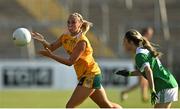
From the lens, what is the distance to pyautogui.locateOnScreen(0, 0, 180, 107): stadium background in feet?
83.7

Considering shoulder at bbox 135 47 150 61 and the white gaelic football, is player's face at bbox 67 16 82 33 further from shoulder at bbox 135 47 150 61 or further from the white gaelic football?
shoulder at bbox 135 47 150 61

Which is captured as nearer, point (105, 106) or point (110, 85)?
point (105, 106)

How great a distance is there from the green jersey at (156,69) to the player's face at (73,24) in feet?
3.69

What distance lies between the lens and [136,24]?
27.8m

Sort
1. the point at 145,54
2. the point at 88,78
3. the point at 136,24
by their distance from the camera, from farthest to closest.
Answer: the point at 136,24, the point at 88,78, the point at 145,54

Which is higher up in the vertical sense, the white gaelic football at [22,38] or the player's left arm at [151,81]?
the white gaelic football at [22,38]

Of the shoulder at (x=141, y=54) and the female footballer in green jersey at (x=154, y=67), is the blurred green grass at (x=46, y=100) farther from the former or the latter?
the shoulder at (x=141, y=54)

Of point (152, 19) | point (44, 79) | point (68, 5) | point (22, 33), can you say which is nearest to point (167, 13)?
point (152, 19)

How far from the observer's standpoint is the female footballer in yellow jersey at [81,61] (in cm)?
1041

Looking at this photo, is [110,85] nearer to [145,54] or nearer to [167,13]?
[167,13]

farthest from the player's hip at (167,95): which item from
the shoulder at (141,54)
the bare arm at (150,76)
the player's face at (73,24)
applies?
the player's face at (73,24)

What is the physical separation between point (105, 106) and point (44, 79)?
1501cm

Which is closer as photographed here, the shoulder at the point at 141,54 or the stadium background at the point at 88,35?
the shoulder at the point at 141,54

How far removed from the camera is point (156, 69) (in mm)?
9984
